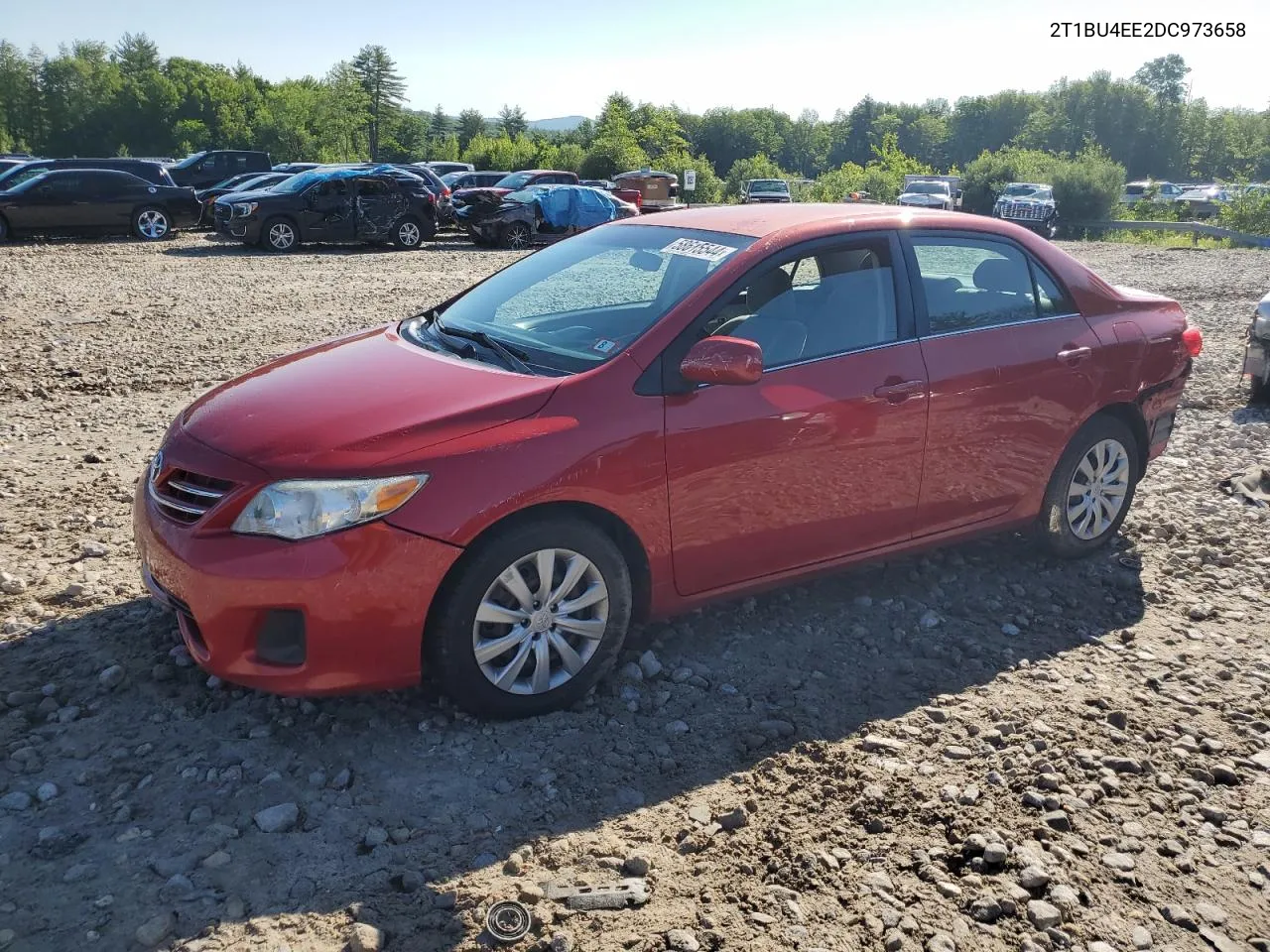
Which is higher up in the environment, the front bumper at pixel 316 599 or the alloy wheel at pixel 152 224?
the alloy wheel at pixel 152 224

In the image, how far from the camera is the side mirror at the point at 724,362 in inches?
150

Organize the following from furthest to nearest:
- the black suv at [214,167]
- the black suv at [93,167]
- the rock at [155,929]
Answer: the black suv at [214,167]
the black suv at [93,167]
the rock at [155,929]

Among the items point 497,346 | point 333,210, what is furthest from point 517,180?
point 497,346

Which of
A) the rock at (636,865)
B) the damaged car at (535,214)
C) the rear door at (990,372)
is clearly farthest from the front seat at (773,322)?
the damaged car at (535,214)

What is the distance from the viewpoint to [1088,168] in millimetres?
41438

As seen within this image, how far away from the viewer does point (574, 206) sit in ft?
77.2

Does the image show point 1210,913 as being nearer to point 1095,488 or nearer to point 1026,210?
point 1095,488

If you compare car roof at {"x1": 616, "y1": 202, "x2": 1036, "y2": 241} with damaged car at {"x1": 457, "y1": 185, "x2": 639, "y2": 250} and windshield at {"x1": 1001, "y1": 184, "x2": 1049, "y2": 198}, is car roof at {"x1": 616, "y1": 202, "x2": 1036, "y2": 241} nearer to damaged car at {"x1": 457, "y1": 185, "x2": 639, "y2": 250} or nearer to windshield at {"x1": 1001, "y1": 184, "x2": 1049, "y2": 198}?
damaged car at {"x1": 457, "y1": 185, "x2": 639, "y2": 250}

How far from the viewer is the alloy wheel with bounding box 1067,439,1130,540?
17.2 feet

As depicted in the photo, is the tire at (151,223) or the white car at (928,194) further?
the white car at (928,194)

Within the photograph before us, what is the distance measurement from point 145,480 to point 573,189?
20.8 m

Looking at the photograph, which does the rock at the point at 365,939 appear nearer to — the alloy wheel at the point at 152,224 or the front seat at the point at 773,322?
the front seat at the point at 773,322

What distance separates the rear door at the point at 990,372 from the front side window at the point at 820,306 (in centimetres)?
19

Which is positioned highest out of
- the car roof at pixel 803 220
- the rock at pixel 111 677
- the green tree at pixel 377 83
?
the green tree at pixel 377 83
